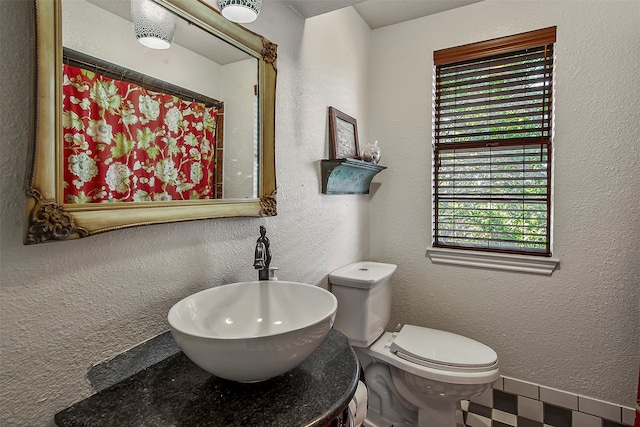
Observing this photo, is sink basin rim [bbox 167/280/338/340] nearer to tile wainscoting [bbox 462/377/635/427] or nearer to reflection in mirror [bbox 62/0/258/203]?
reflection in mirror [bbox 62/0/258/203]

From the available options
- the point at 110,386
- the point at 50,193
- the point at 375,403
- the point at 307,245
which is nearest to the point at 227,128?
the point at 50,193

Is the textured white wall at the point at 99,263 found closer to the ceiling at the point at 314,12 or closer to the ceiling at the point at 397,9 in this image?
the ceiling at the point at 314,12

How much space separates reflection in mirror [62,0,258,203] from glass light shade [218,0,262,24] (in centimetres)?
10

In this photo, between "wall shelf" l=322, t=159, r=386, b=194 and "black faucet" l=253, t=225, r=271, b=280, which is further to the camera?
"wall shelf" l=322, t=159, r=386, b=194

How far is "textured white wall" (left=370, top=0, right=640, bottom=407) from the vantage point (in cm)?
166

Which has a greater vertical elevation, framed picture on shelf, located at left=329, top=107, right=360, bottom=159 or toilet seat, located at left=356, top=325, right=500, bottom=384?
framed picture on shelf, located at left=329, top=107, right=360, bottom=159

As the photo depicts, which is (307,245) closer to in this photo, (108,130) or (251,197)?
(251,197)

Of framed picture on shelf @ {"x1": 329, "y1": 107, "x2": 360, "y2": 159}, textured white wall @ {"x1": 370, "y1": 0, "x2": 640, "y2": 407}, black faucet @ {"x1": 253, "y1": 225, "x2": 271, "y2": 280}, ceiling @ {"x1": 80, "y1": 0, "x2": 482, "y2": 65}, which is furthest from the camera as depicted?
framed picture on shelf @ {"x1": 329, "y1": 107, "x2": 360, "y2": 159}

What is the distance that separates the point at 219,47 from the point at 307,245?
94 centimetres

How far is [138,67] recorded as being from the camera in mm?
894

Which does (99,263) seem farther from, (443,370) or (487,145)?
(487,145)

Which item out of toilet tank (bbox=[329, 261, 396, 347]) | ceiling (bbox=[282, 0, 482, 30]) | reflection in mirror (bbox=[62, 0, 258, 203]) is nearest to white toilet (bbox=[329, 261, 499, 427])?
toilet tank (bbox=[329, 261, 396, 347])

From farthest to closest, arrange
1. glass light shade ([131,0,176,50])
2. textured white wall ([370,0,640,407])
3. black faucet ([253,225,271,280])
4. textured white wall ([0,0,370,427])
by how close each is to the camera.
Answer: textured white wall ([370,0,640,407]) → black faucet ([253,225,271,280]) → glass light shade ([131,0,176,50]) → textured white wall ([0,0,370,427])

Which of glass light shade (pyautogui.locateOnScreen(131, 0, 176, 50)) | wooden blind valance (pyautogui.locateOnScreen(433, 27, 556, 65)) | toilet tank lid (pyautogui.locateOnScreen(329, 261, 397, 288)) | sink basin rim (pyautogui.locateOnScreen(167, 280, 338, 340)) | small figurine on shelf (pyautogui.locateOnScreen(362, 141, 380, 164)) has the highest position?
wooden blind valance (pyautogui.locateOnScreen(433, 27, 556, 65))
